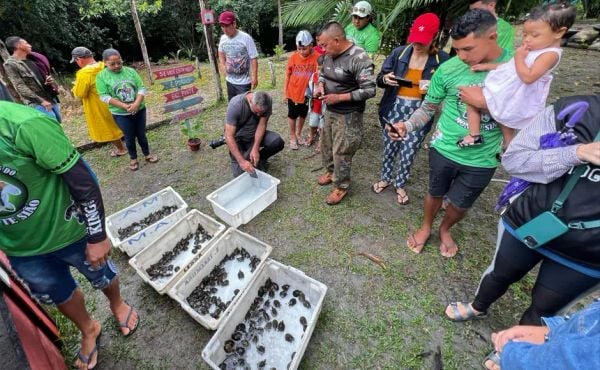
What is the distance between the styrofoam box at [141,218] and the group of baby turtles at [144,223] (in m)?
0.04

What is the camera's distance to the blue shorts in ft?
5.22

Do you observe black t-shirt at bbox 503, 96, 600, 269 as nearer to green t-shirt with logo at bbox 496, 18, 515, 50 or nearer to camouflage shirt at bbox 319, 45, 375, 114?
green t-shirt with logo at bbox 496, 18, 515, 50

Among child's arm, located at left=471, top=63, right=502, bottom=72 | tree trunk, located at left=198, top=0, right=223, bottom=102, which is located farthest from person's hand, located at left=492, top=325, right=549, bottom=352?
tree trunk, located at left=198, top=0, right=223, bottom=102

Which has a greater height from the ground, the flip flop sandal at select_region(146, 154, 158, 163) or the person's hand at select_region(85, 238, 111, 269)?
the person's hand at select_region(85, 238, 111, 269)

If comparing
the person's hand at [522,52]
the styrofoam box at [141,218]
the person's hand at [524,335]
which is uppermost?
the person's hand at [522,52]

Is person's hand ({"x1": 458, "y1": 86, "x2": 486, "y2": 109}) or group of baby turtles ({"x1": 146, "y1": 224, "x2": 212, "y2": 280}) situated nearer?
person's hand ({"x1": 458, "y1": 86, "x2": 486, "y2": 109})

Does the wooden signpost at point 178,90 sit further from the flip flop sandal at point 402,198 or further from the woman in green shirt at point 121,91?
the flip flop sandal at point 402,198

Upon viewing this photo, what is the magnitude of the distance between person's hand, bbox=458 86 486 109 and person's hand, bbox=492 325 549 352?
4.71ft

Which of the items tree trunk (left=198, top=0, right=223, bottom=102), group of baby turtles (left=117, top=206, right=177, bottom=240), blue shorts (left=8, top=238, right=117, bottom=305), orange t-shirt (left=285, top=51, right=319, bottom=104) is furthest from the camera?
tree trunk (left=198, top=0, right=223, bottom=102)

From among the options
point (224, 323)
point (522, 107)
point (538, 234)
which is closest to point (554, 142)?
point (538, 234)

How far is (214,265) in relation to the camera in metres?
2.60

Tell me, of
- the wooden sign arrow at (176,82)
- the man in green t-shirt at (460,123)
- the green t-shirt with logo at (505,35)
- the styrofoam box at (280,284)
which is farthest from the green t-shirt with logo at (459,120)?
the wooden sign arrow at (176,82)

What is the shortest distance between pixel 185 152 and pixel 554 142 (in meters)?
4.65

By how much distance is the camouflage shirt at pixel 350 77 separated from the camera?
2.68 meters
